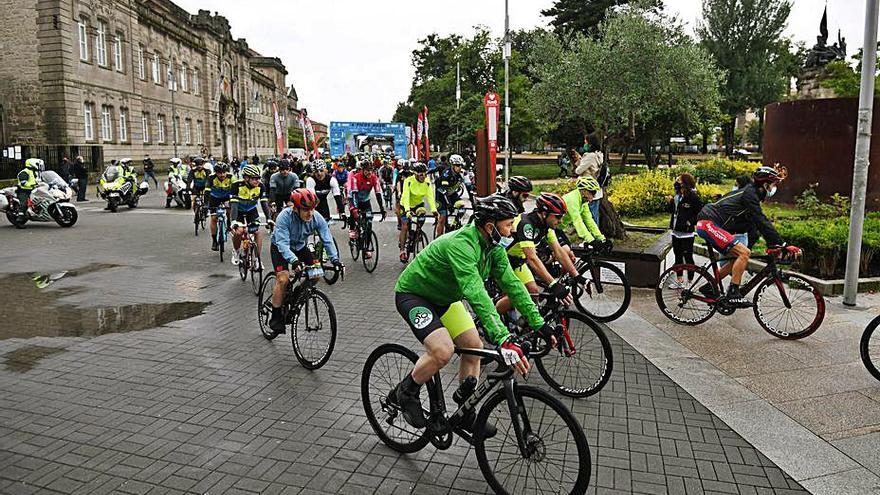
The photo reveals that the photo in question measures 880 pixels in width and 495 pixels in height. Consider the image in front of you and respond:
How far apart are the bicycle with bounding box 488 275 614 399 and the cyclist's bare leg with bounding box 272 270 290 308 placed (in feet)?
8.37

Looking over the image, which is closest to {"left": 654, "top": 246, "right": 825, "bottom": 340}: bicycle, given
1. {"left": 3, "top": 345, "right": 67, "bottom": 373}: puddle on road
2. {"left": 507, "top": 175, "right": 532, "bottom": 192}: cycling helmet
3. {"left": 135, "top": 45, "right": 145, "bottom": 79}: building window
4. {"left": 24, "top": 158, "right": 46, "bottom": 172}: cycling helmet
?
{"left": 507, "top": 175, "right": 532, "bottom": 192}: cycling helmet

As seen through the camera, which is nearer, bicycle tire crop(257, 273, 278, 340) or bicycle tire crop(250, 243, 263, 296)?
bicycle tire crop(257, 273, 278, 340)

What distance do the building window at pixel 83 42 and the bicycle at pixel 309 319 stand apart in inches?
1461

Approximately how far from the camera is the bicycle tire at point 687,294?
314 inches

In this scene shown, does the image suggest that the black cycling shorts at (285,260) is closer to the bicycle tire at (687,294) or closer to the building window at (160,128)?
the bicycle tire at (687,294)

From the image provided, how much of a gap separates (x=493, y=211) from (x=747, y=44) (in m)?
59.8

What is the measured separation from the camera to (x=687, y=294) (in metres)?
8.12

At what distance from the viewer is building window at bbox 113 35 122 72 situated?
135 feet

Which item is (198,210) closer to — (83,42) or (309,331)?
(309,331)

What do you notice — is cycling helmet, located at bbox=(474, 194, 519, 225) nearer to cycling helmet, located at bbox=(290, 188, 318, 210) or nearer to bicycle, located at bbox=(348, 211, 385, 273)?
cycling helmet, located at bbox=(290, 188, 318, 210)

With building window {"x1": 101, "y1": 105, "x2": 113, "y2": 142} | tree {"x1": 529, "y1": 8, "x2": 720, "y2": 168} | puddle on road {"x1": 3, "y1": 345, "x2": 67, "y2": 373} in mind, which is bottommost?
puddle on road {"x1": 3, "y1": 345, "x2": 67, "y2": 373}

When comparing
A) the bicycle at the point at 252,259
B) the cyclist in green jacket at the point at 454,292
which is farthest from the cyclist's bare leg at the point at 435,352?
the bicycle at the point at 252,259

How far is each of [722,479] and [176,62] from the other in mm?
54398

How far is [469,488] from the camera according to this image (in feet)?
14.2
